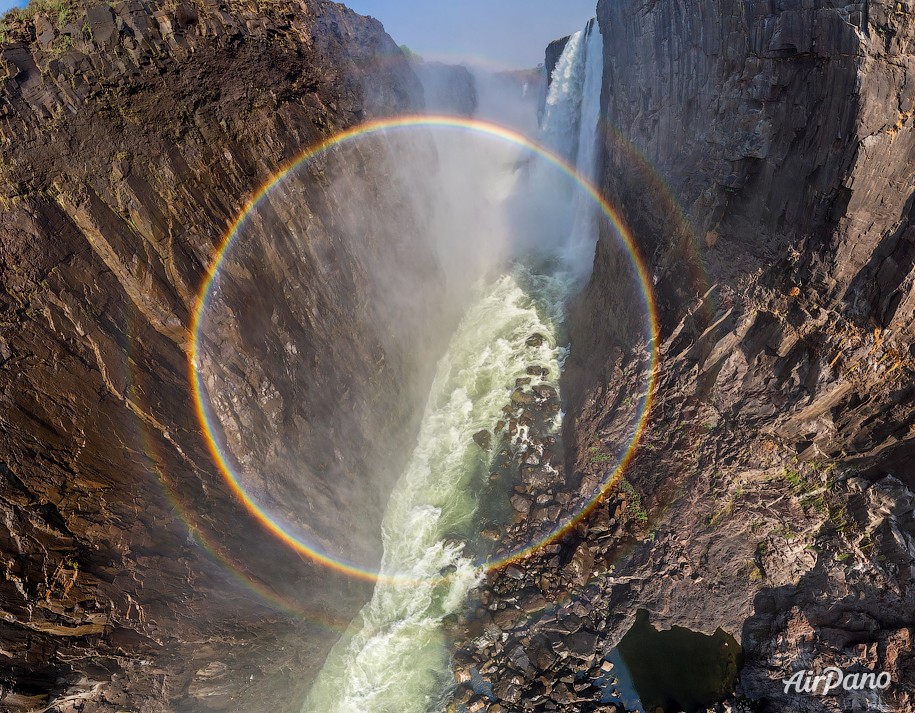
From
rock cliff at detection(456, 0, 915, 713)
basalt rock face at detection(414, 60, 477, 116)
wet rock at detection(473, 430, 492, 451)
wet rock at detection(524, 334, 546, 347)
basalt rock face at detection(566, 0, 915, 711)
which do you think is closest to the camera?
basalt rock face at detection(566, 0, 915, 711)

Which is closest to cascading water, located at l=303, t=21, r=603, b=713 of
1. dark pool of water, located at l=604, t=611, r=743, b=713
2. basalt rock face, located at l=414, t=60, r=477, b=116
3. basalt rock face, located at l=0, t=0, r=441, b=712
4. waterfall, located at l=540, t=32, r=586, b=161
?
waterfall, located at l=540, t=32, r=586, b=161

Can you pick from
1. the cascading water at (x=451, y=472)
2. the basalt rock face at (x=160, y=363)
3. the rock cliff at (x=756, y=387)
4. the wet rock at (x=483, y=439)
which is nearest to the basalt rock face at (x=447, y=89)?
the cascading water at (x=451, y=472)

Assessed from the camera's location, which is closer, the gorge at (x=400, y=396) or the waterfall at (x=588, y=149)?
the gorge at (x=400, y=396)

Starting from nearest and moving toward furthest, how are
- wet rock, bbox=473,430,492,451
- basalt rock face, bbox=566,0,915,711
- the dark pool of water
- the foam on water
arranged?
basalt rock face, bbox=566,0,915,711
the dark pool of water
the foam on water
wet rock, bbox=473,430,492,451

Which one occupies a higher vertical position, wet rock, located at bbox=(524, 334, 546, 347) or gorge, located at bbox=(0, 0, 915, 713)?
wet rock, located at bbox=(524, 334, 546, 347)

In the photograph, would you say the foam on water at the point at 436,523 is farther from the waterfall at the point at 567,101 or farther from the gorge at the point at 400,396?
the waterfall at the point at 567,101

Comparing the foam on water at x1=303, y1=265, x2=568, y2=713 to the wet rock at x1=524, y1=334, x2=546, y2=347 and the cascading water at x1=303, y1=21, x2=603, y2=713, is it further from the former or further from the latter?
the wet rock at x1=524, y1=334, x2=546, y2=347

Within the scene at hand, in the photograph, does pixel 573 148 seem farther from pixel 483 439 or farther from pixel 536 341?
pixel 483 439
